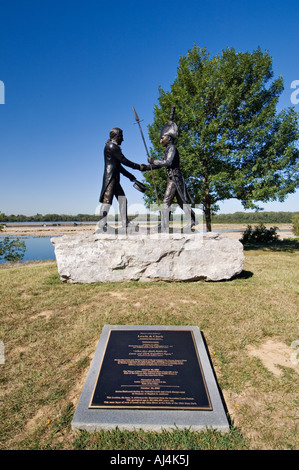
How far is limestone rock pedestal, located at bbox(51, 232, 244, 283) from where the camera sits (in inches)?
230

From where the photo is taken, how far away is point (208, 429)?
2.18 m

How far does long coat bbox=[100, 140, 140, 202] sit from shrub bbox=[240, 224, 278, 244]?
13.4m

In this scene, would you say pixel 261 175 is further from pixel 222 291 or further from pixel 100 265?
pixel 100 265

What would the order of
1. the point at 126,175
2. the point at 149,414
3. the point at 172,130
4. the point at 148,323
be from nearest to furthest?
the point at 149,414 → the point at 148,323 → the point at 172,130 → the point at 126,175

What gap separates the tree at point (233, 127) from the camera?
1157 centimetres

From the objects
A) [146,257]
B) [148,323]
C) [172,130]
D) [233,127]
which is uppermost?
[233,127]

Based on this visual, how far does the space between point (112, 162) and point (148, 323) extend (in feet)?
13.7

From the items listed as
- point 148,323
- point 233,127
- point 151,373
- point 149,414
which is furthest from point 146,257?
point 233,127

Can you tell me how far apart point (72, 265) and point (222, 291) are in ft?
12.0

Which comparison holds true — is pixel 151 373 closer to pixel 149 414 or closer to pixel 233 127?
pixel 149 414

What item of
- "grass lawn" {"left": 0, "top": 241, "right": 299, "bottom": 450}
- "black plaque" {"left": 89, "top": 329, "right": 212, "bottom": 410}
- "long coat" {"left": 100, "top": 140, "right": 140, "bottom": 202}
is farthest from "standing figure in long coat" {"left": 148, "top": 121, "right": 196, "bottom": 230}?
"black plaque" {"left": 89, "top": 329, "right": 212, "bottom": 410}

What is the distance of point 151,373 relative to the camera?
2621mm
